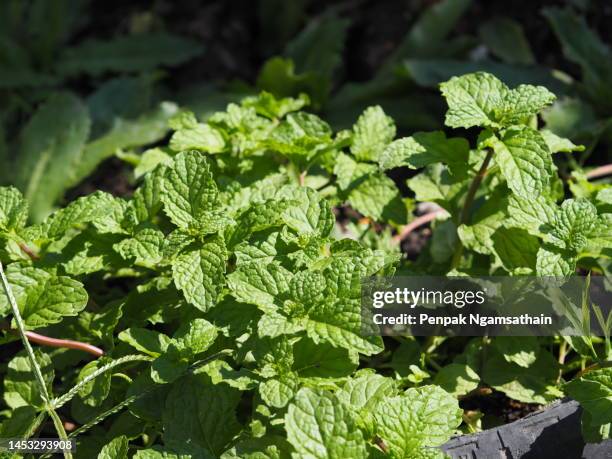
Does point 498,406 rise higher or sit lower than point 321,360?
lower

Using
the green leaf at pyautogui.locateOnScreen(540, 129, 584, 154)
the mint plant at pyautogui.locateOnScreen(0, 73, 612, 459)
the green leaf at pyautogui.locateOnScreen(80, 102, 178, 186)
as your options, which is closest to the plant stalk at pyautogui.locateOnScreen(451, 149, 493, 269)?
the mint plant at pyautogui.locateOnScreen(0, 73, 612, 459)

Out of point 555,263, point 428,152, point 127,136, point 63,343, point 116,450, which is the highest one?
point 127,136

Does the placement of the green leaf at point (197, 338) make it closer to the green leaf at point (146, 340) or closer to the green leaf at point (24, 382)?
the green leaf at point (146, 340)

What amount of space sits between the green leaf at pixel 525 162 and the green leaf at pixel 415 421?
46 centimetres

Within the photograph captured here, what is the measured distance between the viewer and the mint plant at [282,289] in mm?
1484

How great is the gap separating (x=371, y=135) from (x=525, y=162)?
47 centimetres

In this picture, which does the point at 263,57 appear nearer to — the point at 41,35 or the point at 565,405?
the point at 41,35

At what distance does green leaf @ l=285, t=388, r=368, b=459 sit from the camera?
4.34ft

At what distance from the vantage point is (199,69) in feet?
11.6

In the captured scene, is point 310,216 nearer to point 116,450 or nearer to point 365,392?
point 365,392

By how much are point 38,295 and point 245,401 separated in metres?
0.52

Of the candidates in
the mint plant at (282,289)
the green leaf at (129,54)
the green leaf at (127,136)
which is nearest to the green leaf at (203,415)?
the mint plant at (282,289)

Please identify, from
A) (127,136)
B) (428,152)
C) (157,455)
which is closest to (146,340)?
(157,455)

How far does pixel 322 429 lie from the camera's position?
→ 1.33 metres
